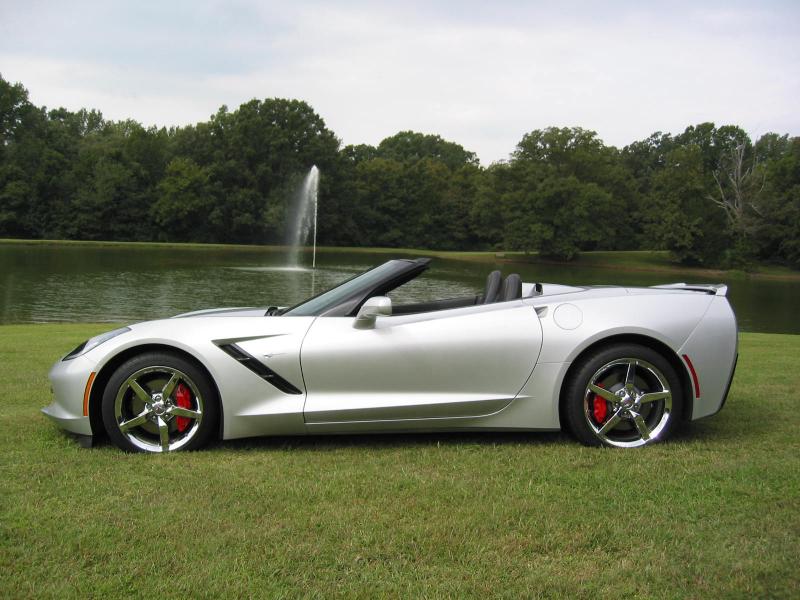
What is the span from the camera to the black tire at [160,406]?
4242 millimetres

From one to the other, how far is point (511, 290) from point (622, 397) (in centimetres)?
97

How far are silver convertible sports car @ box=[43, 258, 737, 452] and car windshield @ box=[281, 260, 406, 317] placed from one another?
0.10 feet

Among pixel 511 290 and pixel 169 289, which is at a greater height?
pixel 511 290

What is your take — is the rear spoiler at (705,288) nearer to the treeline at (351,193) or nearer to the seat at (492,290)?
the seat at (492,290)

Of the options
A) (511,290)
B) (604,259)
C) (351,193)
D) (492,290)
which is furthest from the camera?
(351,193)

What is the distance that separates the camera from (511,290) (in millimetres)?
4699

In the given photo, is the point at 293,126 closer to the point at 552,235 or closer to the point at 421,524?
the point at 552,235

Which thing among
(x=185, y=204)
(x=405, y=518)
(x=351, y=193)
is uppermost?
(x=351, y=193)

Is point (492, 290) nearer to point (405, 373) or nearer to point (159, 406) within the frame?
point (405, 373)

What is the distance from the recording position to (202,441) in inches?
168

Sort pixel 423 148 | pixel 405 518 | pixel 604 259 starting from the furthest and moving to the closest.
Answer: pixel 423 148
pixel 604 259
pixel 405 518

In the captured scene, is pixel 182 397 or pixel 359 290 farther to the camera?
pixel 359 290

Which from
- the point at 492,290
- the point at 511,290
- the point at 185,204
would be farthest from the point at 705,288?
the point at 185,204

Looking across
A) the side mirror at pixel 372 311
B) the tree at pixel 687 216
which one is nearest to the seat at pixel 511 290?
the side mirror at pixel 372 311
